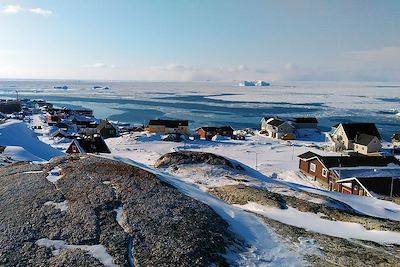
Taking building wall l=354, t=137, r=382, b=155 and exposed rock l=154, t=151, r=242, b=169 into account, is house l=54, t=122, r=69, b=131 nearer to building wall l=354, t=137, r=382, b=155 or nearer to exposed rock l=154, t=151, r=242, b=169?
exposed rock l=154, t=151, r=242, b=169

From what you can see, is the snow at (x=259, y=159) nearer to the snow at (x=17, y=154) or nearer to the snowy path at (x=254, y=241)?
the snowy path at (x=254, y=241)

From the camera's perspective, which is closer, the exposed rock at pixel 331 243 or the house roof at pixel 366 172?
the exposed rock at pixel 331 243

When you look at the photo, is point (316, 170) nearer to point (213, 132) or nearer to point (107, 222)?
point (107, 222)

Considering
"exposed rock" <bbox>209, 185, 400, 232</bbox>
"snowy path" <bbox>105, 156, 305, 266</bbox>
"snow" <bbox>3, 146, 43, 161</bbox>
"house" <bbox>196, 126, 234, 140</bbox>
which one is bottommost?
"house" <bbox>196, 126, 234, 140</bbox>

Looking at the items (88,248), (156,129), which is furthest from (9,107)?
(88,248)

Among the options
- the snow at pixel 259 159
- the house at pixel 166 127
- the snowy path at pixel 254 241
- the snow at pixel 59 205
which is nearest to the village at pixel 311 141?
the house at pixel 166 127

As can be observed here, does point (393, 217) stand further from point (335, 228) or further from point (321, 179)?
point (321, 179)

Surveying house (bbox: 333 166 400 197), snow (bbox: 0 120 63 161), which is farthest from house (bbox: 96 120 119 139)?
house (bbox: 333 166 400 197)
